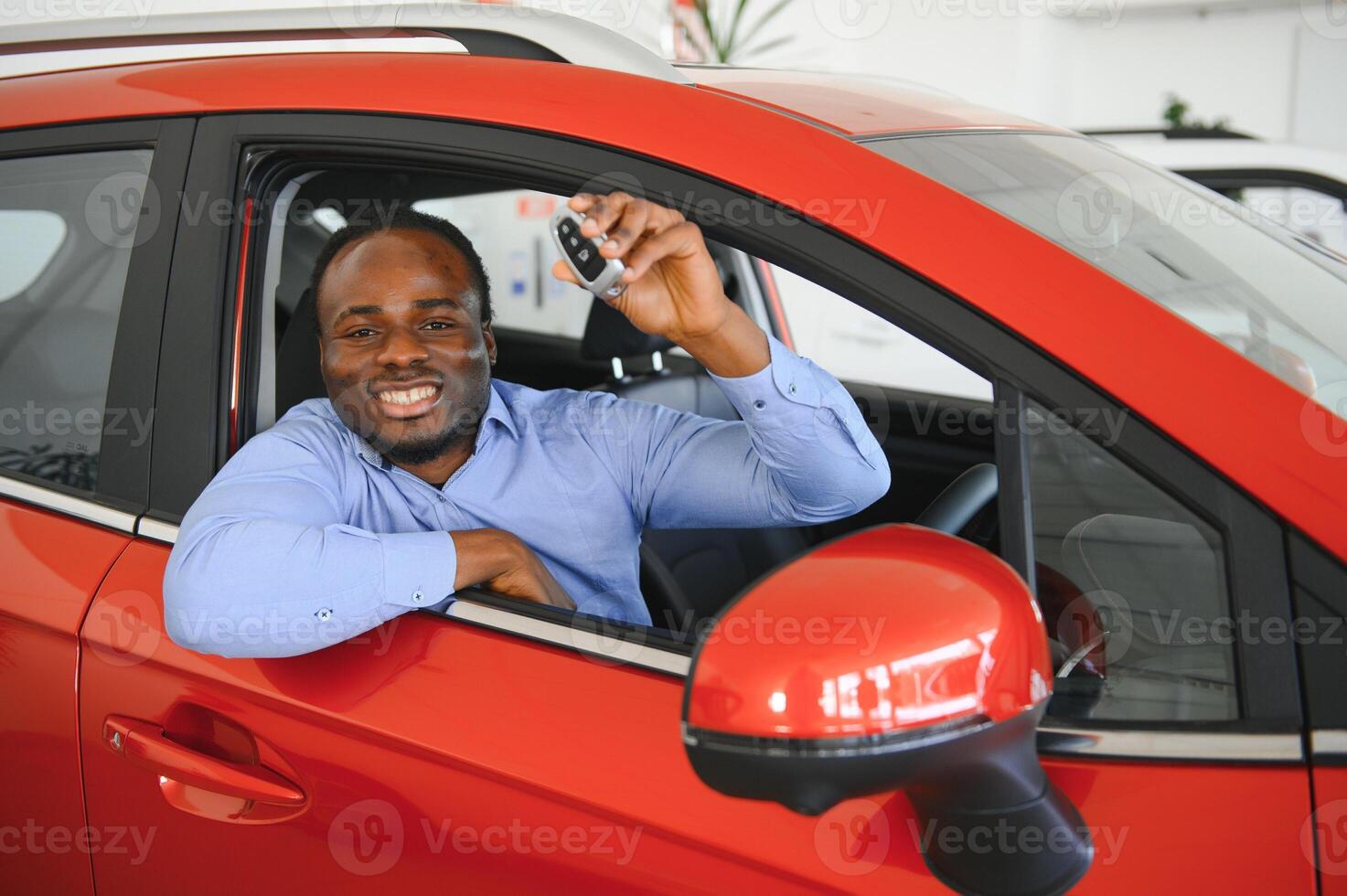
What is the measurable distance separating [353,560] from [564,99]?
0.53 m

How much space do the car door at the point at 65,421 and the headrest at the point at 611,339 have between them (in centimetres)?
140

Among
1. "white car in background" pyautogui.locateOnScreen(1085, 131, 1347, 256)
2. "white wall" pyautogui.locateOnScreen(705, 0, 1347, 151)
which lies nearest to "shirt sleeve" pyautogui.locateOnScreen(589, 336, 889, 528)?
"white car in background" pyautogui.locateOnScreen(1085, 131, 1347, 256)

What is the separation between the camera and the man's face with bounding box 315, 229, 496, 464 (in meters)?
1.54

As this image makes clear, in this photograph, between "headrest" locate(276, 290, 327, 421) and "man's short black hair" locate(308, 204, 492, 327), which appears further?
"headrest" locate(276, 290, 327, 421)

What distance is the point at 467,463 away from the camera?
159 cm

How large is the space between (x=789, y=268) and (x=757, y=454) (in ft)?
1.65

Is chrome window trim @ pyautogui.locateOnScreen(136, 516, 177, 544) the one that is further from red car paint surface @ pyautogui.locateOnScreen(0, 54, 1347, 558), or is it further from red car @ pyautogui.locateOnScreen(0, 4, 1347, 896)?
red car paint surface @ pyautogui.locateOnScreen(0, 54, 1347, 558)

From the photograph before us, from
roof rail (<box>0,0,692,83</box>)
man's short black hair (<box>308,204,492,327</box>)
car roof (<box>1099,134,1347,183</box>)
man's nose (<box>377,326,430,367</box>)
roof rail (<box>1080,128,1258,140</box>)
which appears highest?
roof rail (<box>0,0,692,83</box>)

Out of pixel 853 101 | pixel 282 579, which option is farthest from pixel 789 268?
pixel 282 579

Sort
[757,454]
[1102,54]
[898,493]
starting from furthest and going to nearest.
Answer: [1102,54]
[898,493]
[757,454]

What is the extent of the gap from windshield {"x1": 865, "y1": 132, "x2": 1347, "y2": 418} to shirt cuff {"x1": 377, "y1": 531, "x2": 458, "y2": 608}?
0.62 meters

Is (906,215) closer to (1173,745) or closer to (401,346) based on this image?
(1173,745)

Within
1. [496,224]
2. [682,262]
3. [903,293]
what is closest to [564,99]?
[682,262]

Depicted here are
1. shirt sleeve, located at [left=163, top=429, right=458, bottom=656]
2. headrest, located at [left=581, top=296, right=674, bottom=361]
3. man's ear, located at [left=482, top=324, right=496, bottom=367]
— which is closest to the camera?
shirt sleeve, located at [left=163, top=429, right=458, bottom=656]
